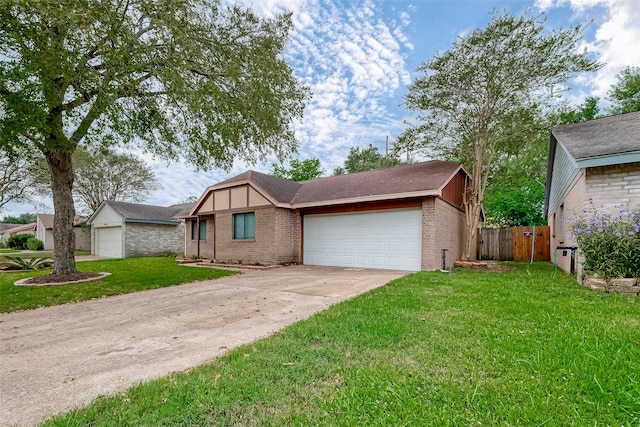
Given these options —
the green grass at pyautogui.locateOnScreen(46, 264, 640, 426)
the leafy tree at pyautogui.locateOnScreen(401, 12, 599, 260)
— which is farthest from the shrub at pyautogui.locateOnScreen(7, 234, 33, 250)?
the green grass at pyautogui.locateOnScreen(46, 264, 640, 426)

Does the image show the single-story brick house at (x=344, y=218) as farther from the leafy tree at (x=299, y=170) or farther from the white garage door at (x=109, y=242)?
the leafy tree at (x=299, y=170)

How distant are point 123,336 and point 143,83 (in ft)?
20.0

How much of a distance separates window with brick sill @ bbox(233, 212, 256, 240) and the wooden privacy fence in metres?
11.5

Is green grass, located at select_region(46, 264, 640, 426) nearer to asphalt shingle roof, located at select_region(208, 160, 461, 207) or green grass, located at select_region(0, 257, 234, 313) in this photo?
green grass, located at select_region(0, 257, 234, 313)

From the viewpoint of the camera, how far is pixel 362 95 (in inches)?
546

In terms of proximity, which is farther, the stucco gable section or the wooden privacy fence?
the wooden privacy fence

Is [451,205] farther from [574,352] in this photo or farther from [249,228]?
[574,352]

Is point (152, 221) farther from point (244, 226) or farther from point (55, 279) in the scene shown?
point (55, 279)

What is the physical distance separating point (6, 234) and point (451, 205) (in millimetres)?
57384

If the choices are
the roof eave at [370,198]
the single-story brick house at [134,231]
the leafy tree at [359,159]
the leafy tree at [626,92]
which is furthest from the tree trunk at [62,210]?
the leafy tree at [626,92]

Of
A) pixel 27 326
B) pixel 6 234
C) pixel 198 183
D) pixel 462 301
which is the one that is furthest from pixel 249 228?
pixel 6 234

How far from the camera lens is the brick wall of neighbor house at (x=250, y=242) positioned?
487 inches

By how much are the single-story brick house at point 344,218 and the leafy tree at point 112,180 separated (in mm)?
20315

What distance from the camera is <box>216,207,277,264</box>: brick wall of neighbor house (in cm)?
1236
